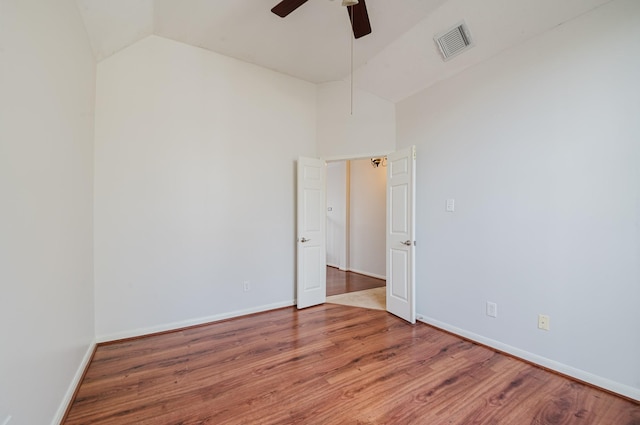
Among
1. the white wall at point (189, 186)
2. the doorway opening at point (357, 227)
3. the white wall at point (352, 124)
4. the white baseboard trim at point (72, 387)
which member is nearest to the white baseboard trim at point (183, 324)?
the white wall at point (189, 186)

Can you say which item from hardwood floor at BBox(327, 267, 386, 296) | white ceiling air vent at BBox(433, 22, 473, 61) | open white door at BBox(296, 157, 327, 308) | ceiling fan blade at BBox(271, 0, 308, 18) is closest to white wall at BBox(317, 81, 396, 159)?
open white door at BBox(296, 157, 327, 308)

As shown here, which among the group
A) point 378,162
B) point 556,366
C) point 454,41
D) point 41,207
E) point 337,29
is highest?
point 337,29

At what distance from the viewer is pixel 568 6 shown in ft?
6.61

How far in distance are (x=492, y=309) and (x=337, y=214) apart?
410 centimetres

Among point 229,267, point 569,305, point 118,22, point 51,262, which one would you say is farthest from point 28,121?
point 569,305

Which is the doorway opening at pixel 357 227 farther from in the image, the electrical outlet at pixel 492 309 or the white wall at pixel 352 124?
the electrical outlet at pixel 492 309

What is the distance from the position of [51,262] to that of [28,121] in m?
0.83

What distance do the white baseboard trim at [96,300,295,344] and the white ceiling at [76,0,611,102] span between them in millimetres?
2753

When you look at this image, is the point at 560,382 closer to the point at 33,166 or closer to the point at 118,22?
the point at 33,166

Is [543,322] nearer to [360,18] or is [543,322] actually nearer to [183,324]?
[360,18]

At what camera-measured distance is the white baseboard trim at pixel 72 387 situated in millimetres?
1594

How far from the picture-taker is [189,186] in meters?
3.03

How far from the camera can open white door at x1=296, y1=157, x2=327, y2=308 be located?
3.65 m

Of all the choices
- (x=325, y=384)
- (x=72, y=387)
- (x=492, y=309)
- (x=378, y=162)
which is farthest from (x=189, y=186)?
(x=378, y=162)
